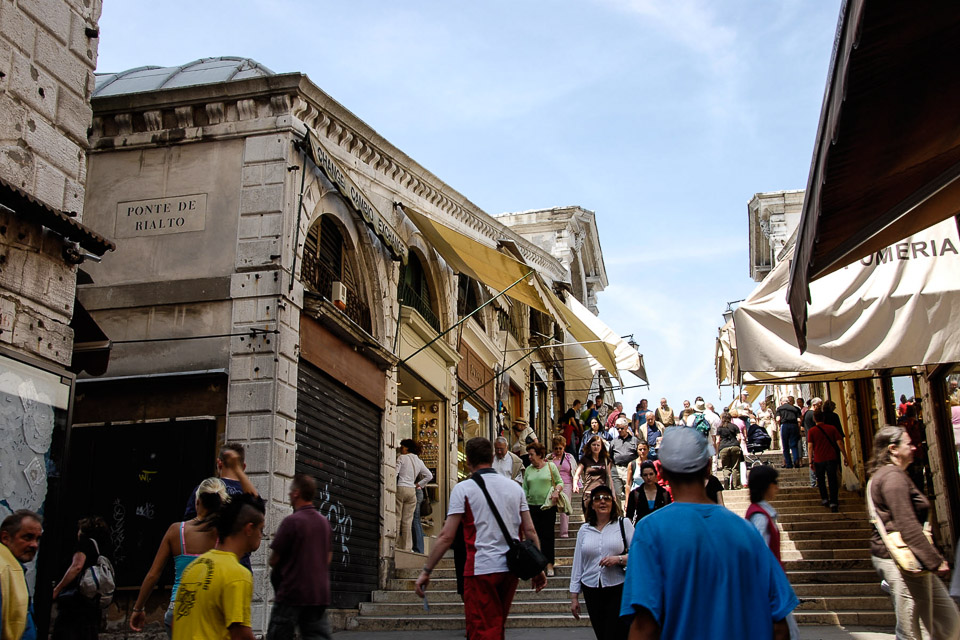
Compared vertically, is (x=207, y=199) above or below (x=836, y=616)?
above

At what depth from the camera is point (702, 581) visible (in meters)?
3.00

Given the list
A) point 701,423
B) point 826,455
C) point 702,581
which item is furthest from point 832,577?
point 702,581

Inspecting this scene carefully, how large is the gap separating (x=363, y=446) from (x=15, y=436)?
7.16 m

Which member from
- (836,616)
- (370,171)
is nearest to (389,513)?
(370,171)

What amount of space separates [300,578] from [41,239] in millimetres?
3210

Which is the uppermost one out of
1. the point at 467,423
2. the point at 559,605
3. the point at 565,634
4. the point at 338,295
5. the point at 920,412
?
the point at 338,295

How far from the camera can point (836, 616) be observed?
31.9ft

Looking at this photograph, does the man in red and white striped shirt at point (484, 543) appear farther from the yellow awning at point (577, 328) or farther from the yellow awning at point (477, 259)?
the yellow awning at point (577, 328)

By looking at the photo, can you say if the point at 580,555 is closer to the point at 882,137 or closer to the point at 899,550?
the point at 899,550

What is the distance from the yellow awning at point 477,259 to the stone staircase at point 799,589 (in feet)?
14.5

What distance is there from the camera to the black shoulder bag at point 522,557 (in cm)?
592

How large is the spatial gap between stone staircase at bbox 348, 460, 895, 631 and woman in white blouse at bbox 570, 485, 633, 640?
3.29 metres

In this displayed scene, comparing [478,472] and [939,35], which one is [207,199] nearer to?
[478,472]

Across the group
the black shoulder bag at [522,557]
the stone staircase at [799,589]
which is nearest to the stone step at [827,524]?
the stone staircase at [799,589]
